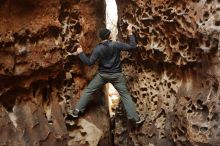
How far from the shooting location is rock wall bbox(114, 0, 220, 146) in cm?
521

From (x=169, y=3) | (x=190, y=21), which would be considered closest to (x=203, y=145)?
(x=190, y=21)

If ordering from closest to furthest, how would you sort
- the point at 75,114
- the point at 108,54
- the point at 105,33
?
1. the point at 105,33
2. the point at 108,54
3. the point at 75,114

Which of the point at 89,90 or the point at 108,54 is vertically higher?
the point at 108,54

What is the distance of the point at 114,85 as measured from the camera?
6156 mm

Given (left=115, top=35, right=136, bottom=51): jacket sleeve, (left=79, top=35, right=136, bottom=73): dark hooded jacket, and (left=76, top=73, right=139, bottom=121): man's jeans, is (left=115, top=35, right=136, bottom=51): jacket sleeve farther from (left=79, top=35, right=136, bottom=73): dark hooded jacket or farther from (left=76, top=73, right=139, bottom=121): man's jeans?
(left=76, top=73, right=139, bottom=121): man's jeans

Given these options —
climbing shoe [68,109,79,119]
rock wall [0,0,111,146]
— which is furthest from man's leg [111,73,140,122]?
climbing shoe [68,109,79,119]

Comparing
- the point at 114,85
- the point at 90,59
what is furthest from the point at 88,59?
the point at 114,85

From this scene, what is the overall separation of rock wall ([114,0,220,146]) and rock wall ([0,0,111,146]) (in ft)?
2.01

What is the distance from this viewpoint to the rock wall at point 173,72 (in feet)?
17.1

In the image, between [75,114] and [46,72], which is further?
[75,114]

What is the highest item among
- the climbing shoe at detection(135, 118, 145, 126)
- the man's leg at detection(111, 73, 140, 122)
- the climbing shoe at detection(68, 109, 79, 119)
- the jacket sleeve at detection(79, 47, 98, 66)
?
the jacket sleeve at detection(79, 47, 98, 66)

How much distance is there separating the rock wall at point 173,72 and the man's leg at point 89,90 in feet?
2.28

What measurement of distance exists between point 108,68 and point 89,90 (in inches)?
18.0

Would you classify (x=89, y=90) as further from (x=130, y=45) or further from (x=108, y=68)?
(x=130, y=45)
